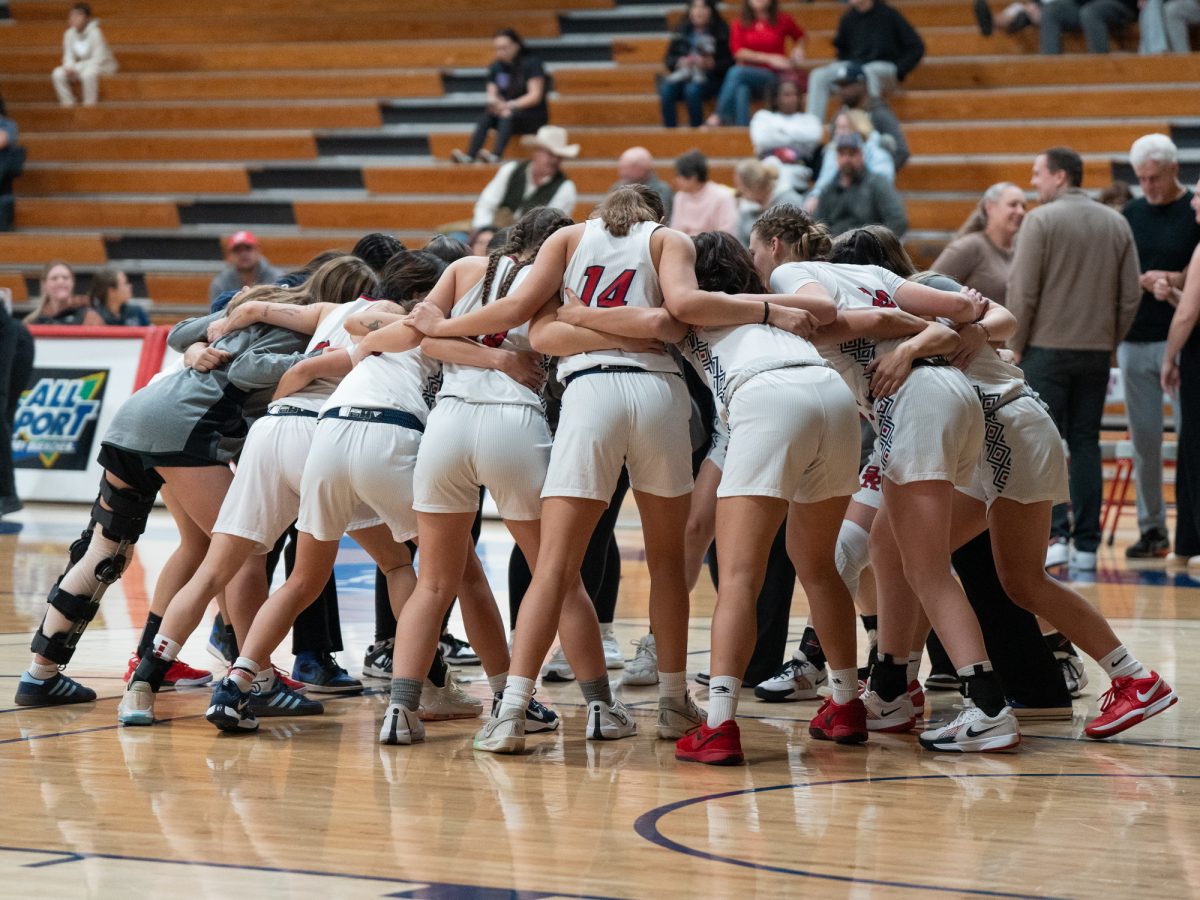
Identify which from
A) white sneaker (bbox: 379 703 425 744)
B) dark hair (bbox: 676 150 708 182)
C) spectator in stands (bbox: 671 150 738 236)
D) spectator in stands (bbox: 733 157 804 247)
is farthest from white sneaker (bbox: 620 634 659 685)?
spectator in stands (bbox: 671 150 738 236)

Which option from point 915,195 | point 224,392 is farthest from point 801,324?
point 915,195

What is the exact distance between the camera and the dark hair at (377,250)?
17.9 ft

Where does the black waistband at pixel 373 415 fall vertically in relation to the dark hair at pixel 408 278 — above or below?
below

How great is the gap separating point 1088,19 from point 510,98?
5118mm

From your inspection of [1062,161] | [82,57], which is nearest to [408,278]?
[1062,161]

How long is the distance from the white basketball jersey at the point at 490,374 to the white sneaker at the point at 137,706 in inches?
48.5

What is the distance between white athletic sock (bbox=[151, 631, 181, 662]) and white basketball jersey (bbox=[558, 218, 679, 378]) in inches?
55.1

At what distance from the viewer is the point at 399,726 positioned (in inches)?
178

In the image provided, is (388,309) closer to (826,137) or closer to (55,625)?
(55,625)

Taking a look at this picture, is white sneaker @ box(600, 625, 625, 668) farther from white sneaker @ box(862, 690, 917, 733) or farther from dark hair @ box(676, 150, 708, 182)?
dark hair @ box(676, 150, 708, 182)

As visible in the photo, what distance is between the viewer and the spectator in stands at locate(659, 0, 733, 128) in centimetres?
1463

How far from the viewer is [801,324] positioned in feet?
14.7

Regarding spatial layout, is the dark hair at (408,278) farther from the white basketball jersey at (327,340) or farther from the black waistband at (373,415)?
the black waistband at (373,415)

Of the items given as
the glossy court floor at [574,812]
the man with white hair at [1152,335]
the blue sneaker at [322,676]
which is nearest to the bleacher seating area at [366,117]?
the man with white hair at [1152,335]
